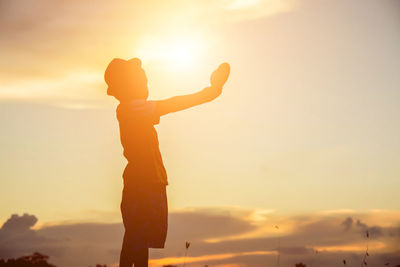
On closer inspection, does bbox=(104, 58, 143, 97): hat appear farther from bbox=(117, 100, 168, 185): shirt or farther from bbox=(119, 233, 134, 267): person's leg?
bbox=(119, 233, 134, 267): person's leg

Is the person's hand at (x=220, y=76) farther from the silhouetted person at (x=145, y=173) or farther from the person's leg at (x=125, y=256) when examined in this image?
the person's leg at (x=125, y=256)

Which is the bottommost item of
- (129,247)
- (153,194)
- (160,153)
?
(129,247)

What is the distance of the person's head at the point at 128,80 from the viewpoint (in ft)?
27.0

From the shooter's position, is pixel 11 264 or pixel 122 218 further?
pixel 11 264

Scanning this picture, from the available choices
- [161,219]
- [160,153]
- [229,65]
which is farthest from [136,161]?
[229,65]

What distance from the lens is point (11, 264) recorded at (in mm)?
13078

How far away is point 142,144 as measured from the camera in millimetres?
7926

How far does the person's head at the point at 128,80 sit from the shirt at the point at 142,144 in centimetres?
24

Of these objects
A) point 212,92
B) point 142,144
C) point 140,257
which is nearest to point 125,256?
point 140,257

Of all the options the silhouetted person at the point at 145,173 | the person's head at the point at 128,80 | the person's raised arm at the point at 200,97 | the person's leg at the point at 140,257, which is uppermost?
the person's head at the point at 128,80

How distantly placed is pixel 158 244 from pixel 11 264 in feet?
21.3

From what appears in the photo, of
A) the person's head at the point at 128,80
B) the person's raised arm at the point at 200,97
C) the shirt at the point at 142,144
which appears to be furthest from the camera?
the person's head at the point at 128,80

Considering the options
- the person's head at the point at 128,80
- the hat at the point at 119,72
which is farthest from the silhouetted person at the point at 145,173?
the hat at the point at 119,72

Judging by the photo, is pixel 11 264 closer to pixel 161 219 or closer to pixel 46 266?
pixel 46 266
